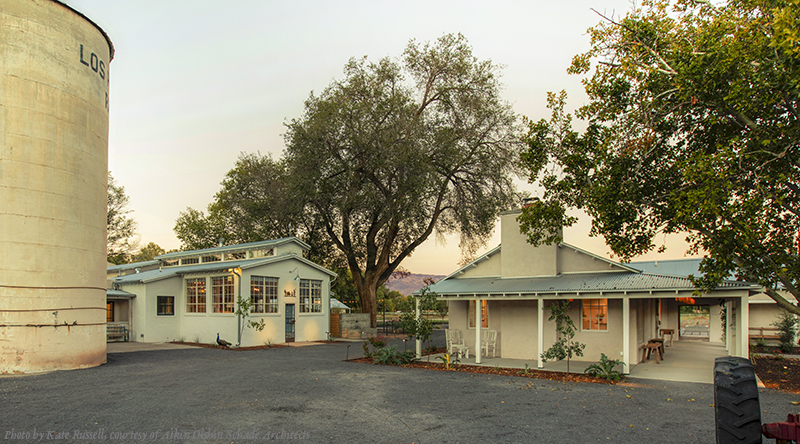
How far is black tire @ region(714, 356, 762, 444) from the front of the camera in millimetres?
2779

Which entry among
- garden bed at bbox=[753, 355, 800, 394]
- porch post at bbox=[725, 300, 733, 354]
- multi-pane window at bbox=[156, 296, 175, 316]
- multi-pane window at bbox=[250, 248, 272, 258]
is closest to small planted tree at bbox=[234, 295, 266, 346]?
multi-pane window at bbox=[250, 248, 272, 258]

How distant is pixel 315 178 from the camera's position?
2608 cm

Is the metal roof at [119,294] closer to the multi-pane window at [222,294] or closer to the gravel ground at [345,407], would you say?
the multi-pane window at [222,294]

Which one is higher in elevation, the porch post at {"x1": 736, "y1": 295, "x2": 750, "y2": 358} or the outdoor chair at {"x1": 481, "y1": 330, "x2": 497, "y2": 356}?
the porch post at {"x1": 736, "y1": 295, "x2": 750, "y2": 358}

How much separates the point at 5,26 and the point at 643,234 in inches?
716

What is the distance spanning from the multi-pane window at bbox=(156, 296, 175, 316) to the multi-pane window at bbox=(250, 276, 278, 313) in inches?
195

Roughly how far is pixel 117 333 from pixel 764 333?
3194 centimetres

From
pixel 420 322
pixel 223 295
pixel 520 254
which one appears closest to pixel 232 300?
pixel 223 295

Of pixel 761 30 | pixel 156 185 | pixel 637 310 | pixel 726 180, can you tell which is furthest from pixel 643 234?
pixel 156 185

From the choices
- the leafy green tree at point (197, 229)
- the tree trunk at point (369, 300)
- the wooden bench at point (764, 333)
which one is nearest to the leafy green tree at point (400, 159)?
the tree trunk at point (369, 300)

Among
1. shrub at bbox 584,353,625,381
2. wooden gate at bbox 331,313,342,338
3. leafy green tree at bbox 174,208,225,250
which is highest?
leafy green tree at bbox 174,208,225,250

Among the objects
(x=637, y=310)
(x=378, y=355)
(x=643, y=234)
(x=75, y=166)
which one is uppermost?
(x=75, y=166)

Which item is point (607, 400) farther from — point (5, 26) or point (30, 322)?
point (5, 26)

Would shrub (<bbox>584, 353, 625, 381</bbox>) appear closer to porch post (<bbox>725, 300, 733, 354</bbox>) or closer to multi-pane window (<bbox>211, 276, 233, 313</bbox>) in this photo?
porch post (<bbox>725, 300, 733, 354</bbox>)
